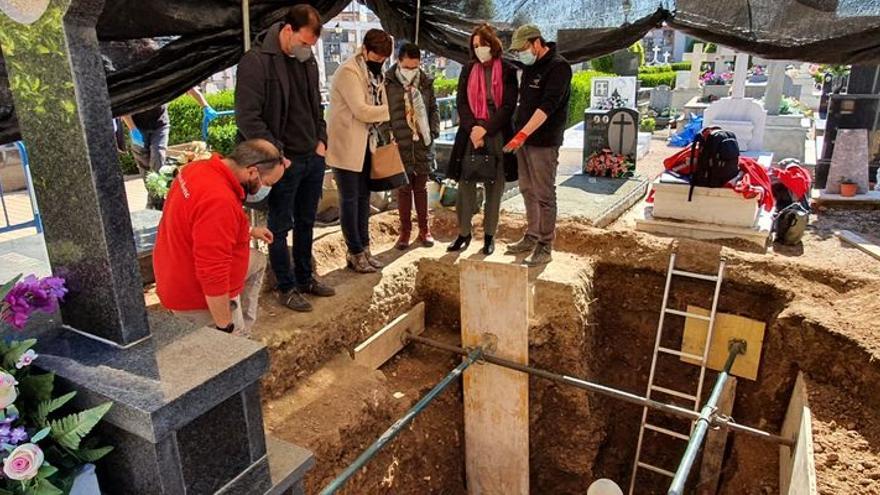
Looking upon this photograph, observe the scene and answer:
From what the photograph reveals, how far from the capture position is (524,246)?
17.9ft

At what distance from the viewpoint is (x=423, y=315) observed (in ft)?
17.9

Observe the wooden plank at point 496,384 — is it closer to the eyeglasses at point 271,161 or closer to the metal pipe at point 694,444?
the metal pipe at point 694,444

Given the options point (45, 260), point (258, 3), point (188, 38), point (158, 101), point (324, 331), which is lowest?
point (324, 331)

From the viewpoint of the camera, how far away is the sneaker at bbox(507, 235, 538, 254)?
5414 mm

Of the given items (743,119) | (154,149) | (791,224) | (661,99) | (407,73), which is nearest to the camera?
(407,73)

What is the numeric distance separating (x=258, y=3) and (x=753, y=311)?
4658 millimetres

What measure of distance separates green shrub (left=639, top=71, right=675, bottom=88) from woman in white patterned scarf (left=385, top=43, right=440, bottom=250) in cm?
1952

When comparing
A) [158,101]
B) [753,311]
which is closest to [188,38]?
[158,101]

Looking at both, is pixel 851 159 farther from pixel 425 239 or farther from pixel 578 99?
pixel 578 99

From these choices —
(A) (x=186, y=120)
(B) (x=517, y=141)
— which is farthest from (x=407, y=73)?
(A) (x=186, y=120)

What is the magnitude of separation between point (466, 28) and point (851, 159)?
17.6ft

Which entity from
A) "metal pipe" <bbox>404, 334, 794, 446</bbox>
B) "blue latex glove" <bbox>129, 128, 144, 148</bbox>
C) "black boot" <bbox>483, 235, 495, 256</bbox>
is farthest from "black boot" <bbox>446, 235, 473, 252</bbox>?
"blue latex glove" <bbox>129, 128, 144, 148</bbox>

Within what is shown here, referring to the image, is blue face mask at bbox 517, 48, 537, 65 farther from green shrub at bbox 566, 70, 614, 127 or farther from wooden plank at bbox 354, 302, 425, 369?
green shrub at bbox 566, 70, 614, 127

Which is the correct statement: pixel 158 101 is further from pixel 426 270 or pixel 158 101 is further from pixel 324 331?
pixel 426 270
